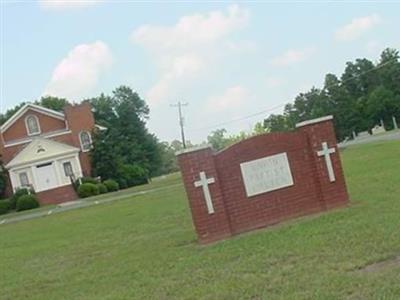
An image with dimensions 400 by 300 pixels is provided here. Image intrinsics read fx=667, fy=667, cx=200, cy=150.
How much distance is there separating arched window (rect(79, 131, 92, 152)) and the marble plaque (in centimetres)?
4501

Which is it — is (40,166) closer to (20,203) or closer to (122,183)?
(122,183)

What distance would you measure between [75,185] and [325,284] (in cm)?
4634

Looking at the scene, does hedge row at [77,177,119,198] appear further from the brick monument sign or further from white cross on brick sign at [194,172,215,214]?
white cross on brick sign at [194,172,215,214]

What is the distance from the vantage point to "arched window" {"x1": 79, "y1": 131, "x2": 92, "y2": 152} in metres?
55.7

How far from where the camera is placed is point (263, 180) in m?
11.6

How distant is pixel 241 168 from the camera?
38.0 feet

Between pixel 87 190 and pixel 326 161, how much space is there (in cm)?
3851

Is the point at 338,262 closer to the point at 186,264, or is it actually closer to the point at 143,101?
the point at 186,264

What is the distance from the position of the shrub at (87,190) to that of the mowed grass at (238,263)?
3411 centimetres

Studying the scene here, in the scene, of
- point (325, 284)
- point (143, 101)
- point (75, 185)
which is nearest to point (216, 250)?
point (325, 284)

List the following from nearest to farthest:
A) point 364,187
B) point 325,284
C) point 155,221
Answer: point 325,284, point 364,187, point 155,221

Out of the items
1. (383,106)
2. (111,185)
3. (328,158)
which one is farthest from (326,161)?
(383,106)

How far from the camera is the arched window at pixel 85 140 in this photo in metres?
55.7

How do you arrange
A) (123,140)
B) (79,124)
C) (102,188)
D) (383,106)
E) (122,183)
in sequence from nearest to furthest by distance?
(102,188)
(79,124)
(122,183)
(123,140)
(383,106)
